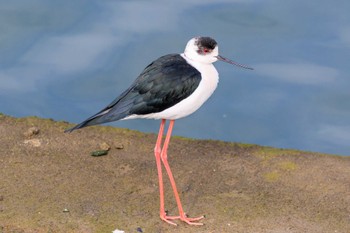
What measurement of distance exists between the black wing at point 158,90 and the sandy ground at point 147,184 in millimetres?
789

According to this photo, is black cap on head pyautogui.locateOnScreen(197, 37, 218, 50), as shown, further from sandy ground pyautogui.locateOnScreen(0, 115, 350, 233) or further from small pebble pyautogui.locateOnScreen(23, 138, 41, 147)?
small pebble pyautogui.locateOnScreen(23, 138, 41, 147)

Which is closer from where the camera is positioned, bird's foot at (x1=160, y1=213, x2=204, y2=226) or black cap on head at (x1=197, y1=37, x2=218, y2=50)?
black cap on head at (x1=197, y1=37, x2=218, y2=50)

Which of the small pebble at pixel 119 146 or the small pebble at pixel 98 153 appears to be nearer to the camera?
the small pebble at pixel 98 153

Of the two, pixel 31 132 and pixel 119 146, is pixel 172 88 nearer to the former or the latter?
pixel 119 146

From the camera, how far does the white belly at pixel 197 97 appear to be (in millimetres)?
6445

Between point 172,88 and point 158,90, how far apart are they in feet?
0.35

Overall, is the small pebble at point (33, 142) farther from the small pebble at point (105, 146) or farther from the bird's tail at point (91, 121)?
the bird's tail at point (91, 121)

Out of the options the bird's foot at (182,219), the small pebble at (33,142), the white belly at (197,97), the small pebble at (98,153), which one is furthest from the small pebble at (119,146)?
the white belly at (197,97)

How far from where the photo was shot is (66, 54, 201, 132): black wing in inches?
253

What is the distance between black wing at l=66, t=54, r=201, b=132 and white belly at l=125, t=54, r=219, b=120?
0.10 feet

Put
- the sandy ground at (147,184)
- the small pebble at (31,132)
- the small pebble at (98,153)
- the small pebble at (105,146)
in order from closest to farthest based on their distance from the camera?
the sandy ground at (147,184) → the small pebble at (98,153) → the small pebble at (105,146) → the small pebble at (31,132)

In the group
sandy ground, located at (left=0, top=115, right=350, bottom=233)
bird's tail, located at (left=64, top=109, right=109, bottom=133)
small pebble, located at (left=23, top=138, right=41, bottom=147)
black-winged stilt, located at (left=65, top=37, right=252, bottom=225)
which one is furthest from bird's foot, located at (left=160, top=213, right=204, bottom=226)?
small pebble, located at (left=23, top=138, right=41, bottom=147)

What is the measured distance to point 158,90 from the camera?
254 inches

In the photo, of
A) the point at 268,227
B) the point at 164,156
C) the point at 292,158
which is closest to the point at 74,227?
the point at 164,156
